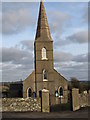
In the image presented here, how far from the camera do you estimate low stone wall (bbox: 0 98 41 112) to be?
1559 cm

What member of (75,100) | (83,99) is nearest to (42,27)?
(83,99)

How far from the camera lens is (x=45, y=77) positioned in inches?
1150

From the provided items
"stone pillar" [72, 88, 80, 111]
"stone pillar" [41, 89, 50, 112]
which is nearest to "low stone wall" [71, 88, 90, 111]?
"stone pillar" [72, 88, 80, 111]

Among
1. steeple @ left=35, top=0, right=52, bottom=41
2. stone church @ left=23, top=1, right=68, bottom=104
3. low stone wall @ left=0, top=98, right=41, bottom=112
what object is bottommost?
low stone wall @ left=0, top=98, right=41, bottom=112

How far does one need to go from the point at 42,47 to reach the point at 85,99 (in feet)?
39.0

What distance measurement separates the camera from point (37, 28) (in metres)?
30.6

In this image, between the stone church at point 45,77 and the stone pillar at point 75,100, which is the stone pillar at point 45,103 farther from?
the stone church at point 45,77

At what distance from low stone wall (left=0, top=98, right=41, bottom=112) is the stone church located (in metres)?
12.7

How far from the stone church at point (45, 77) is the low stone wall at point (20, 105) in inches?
501

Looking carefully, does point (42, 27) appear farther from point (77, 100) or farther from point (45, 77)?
point (77, 100)

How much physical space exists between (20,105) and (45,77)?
13.7 meters

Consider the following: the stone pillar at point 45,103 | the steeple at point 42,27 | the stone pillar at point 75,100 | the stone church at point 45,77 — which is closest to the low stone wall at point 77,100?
the stone pillar at point 75,100

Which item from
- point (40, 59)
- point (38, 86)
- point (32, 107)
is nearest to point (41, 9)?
point (40, 59)

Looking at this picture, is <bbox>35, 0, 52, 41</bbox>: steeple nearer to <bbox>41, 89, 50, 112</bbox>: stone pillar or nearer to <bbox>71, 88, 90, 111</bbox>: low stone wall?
<bbox>71, 88, 90, 111</bbox>: low stone wall
